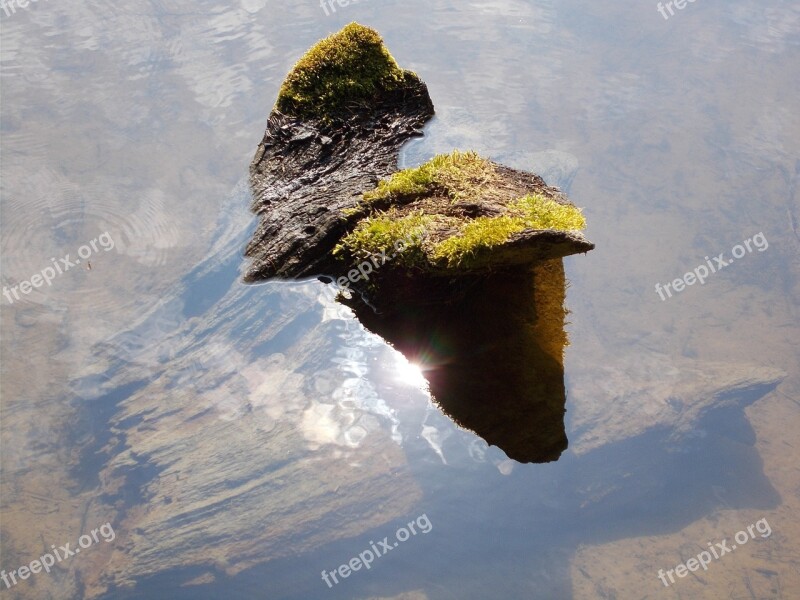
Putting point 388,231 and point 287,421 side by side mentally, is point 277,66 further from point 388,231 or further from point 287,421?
point 287,421

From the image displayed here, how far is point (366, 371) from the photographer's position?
5000 mm

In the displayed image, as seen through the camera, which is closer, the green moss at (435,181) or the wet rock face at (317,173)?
the green moss at (435,181)

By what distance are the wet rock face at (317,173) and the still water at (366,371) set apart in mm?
212

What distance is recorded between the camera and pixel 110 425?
497 centimetres

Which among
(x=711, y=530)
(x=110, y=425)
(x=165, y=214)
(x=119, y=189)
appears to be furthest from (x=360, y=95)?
(x=711, y=530)

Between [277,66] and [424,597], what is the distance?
6230mm

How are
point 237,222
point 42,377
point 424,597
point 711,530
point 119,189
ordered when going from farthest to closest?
1. point 119,189
2. point 237,222
3. point 42,377
4. point 711,530
5. point 424,597

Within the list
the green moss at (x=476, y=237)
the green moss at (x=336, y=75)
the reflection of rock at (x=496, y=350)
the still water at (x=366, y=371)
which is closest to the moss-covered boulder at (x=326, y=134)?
the green moss at (x=336, y=75)

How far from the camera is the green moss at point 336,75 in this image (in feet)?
19.6

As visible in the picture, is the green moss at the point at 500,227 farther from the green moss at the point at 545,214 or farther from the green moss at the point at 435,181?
the green moss at the point at 435,181

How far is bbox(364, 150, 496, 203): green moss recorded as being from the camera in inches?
199

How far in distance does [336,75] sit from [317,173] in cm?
102

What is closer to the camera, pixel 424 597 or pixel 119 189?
pixel 424 597

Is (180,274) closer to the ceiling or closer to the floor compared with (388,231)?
closer to the floor
